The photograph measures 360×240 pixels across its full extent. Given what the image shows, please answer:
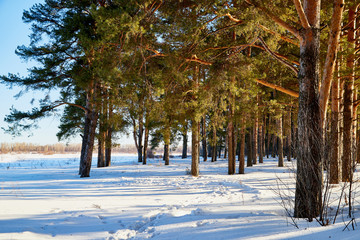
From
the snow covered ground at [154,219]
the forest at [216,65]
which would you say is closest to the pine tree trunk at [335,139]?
the forest at [216,65]

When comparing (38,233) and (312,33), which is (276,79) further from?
(38,233)

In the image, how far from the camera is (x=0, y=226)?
354 cm

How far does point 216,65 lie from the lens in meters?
7.41

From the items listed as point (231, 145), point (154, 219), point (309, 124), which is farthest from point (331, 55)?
point (154, 219)

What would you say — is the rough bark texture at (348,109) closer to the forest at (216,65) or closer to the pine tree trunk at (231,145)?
the forest at (216,65)

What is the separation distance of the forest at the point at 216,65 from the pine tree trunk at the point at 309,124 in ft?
0.06

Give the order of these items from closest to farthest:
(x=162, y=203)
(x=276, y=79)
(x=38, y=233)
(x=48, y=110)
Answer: (x=38, y=233), (x=162, y=203), (x=276, y=79), (x=48, y=110)

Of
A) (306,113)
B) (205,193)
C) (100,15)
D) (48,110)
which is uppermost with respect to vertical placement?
(100,15)

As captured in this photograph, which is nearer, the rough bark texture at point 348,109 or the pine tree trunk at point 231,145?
the rough bark texture at point 348,109

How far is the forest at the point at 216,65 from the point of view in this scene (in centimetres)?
405

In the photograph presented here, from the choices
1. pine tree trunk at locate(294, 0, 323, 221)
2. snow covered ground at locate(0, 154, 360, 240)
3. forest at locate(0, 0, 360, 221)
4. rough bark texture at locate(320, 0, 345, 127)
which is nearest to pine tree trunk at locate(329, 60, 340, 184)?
forest at locate(0, 0, 360, 221)

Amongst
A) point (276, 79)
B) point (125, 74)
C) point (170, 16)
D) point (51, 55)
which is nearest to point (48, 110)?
point (51, 55)

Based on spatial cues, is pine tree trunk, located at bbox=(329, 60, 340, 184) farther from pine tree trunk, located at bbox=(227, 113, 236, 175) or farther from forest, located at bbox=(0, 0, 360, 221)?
pine tree trunk, located at bbox=(227, 113, 236, 175)

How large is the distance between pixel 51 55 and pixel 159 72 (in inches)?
276
